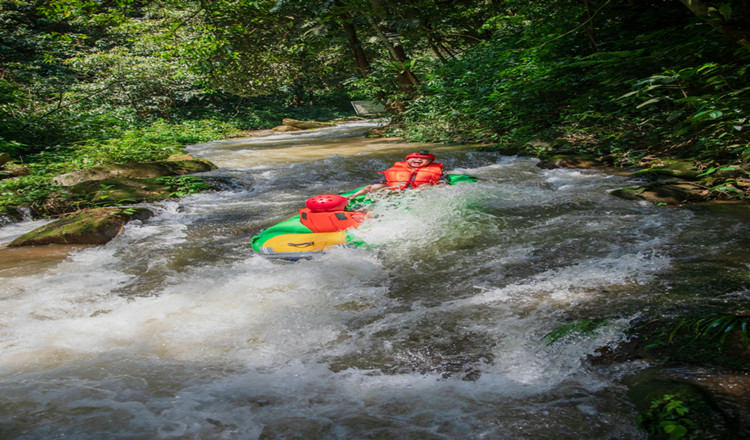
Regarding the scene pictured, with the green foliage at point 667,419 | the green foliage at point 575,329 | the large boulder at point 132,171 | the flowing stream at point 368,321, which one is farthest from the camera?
the large boulder at point 132,171

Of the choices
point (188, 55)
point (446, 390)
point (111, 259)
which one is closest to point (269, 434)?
point (446, 390)

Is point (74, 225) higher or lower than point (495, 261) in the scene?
higher

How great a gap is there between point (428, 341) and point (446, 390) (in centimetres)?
46

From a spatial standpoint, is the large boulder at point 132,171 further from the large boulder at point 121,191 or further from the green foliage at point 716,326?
the green foliage at point 716,326

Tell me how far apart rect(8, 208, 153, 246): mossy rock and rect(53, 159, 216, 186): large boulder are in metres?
2.21

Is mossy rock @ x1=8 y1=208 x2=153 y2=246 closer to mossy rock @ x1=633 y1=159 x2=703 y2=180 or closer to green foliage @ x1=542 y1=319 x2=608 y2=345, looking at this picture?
green foliage @ x1=542 y1=319 x2=608 y2=345

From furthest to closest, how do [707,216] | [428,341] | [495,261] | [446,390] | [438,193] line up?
A: [438,193], [707,216], [495,261], [428,341], [446,390]

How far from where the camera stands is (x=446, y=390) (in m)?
1.96

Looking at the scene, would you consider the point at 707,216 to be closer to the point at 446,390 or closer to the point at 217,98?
the point at 446,390

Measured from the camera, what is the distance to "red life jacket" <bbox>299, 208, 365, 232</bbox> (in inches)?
167

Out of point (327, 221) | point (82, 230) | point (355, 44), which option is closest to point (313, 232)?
point (327, 221)

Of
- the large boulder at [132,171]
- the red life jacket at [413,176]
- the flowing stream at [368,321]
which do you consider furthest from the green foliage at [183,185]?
the red life jacket at [413,176]

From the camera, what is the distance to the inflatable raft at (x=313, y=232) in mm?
3990

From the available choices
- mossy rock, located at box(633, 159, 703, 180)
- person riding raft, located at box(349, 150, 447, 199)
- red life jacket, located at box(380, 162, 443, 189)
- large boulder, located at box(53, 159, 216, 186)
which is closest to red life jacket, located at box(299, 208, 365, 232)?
person riding raft, located at box(349, 150, 447, 199)
